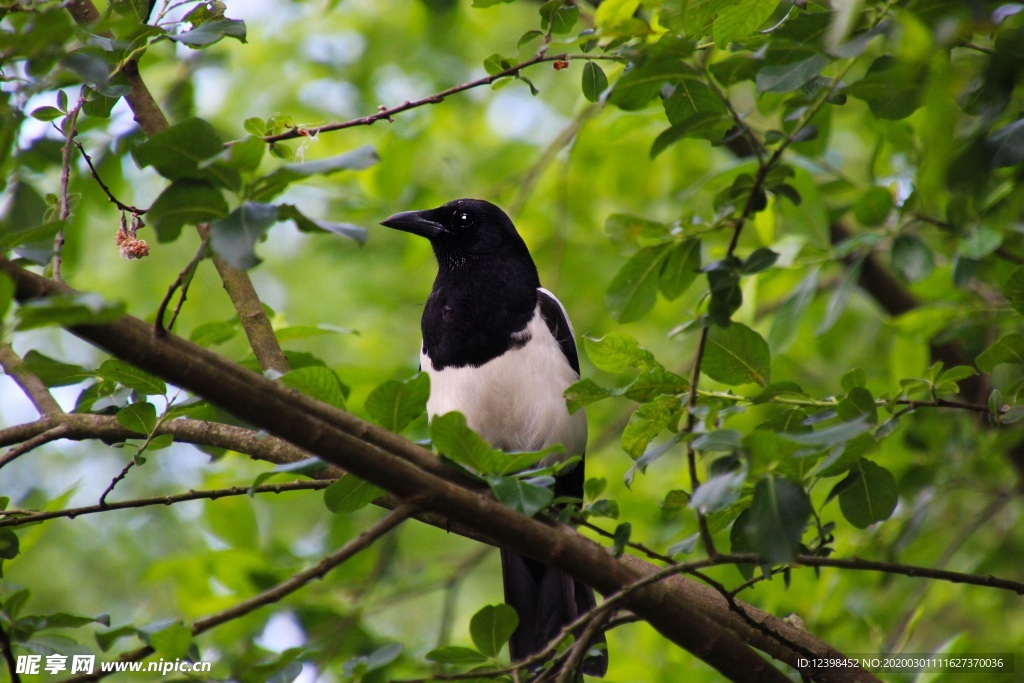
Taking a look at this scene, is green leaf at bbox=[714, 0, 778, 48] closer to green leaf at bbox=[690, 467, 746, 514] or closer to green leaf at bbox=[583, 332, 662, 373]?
green leaf at bbox=[583, 332, 662, 373]

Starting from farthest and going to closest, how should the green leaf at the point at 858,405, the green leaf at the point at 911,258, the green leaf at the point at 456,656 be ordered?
1. the green leaf at the point at 911,258
2. the green leaf at the point at 456,656
3. the green leaf at the point at 858,405

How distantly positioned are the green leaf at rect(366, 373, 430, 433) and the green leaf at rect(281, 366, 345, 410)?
68 mm

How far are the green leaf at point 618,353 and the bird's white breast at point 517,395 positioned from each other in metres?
1.42

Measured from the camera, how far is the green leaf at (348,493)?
6.21 feet

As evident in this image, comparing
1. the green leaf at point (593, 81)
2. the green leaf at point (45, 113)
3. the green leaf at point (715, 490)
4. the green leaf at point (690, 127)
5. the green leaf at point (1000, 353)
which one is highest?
the green leaf at point (45, 113)

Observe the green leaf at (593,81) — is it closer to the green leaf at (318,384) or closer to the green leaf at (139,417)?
the green leaf at (318,384)

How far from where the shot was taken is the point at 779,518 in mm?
1592

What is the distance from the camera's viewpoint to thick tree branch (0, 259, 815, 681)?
149 centimetres

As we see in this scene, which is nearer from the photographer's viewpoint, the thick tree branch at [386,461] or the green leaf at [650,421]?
the thick tree branch at [386,461]

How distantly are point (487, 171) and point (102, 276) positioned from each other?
9.28ft

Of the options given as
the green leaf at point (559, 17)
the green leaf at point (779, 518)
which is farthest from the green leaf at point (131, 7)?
the green leaf at point (779, 518)

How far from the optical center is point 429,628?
6.82 metres

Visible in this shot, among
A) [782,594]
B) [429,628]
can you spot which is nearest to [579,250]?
[782,594]

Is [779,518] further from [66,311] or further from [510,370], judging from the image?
[510,370]
